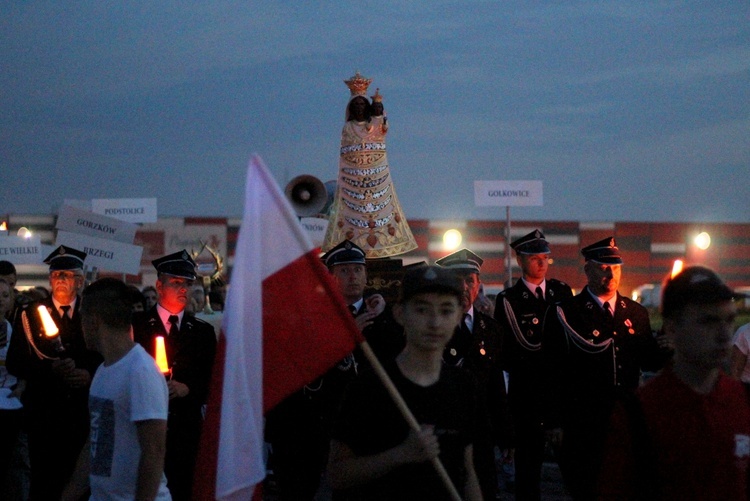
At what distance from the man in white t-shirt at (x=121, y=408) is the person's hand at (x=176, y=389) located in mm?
2634

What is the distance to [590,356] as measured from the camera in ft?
28.2

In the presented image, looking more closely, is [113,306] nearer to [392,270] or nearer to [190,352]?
[190,352]

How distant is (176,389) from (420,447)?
4.23 meters

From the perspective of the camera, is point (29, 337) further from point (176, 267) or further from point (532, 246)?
point (532, 246)

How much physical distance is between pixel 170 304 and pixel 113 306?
337 centimetres

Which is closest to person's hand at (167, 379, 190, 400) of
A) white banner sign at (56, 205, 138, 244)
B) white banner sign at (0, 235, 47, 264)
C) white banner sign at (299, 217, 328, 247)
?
white banner sign at (56, 205, 138, 244)

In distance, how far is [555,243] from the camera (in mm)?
52094

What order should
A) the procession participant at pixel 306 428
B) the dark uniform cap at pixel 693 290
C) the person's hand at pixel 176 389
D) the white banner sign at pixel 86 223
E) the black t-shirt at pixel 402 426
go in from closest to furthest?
the dark uniform cap at pixel 693 290 → the black t-shirt at pixel 402 426 → the person's hand at pixel 176 389 → the procession participant at pixel 306 428 → the white banner sign at pixel 86 223

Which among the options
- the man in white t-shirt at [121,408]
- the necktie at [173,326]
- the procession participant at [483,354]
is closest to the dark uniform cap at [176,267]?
the necktie at [173,326]

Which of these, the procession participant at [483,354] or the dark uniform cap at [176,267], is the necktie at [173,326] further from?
the procession participant at [483,354]

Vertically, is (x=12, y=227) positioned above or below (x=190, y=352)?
above

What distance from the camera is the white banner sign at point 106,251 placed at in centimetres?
1256

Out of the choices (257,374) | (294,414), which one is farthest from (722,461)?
(294,414)

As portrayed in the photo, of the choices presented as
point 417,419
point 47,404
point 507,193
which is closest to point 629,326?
point 47,404
